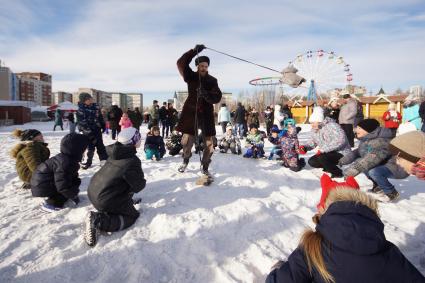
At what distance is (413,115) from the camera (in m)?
7.66

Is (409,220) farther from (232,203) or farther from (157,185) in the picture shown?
(157,185)

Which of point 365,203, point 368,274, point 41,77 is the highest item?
point 41,77

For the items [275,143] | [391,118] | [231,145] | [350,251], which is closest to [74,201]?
[350,251]

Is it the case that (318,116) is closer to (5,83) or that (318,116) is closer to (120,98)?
(5,83)

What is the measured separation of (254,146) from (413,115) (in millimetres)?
4308

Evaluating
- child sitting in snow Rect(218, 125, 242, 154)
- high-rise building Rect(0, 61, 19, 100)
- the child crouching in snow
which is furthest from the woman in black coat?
high-rise building Rect(0, 61, 19, 100)

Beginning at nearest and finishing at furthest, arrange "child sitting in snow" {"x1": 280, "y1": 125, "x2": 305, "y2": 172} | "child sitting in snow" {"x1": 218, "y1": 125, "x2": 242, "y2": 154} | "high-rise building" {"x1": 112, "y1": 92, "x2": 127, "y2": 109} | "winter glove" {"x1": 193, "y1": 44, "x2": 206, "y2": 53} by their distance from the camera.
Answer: "winter glove" {"x1": 193, "y1": 44, "x2": 206, "y2": 53}
"child sitting in snow" {"x1": 280, "y1": 125, "x2": 305, "y2": 172}
"child sitting in snow" {"x1": 218, "y1": 125, "x2": 242, "y2": 154}
"high-rise building" {"x1": 112, "y1": 92, "x2": 127, "y2": 109}

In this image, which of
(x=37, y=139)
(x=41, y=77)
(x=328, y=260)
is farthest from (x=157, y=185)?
(x=41, y=77)

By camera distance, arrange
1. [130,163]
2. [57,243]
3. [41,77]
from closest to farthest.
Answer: [57,243] → [130,163] → [41,77]

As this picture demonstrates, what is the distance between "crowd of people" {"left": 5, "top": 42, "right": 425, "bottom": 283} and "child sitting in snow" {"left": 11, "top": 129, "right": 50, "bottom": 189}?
0.6 inches

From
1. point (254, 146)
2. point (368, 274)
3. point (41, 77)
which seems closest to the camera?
point (368, 274)

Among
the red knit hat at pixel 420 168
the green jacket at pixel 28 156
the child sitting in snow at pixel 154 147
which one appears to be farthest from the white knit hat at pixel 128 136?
the child sitting in snow at pixel 154 147

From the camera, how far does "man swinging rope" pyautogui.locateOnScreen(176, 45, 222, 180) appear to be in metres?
4.76

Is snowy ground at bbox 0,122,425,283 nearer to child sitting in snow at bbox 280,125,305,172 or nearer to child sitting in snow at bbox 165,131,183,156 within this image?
child sitting in snow at bbox 280,125,305,172
